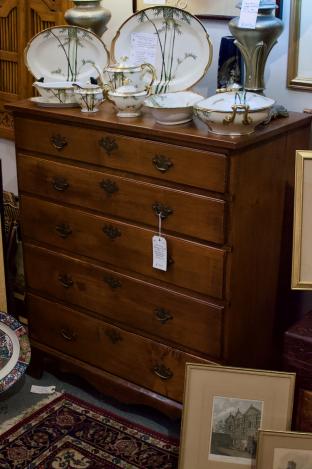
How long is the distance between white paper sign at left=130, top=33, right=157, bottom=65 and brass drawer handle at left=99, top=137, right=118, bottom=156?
40cm

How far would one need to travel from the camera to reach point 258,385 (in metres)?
2.13

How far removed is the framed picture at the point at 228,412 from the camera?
2121 millimetres

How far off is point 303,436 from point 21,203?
1300 millimetres

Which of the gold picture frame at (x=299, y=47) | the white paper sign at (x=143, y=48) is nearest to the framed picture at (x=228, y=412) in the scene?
the gold picture frame at (x=299, y=47)

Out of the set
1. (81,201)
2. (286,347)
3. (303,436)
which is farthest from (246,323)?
(81,201)

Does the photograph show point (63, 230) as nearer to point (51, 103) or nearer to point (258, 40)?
point (51, 103)

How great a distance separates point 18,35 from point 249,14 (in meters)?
1.28

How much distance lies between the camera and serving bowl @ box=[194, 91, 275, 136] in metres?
2.03

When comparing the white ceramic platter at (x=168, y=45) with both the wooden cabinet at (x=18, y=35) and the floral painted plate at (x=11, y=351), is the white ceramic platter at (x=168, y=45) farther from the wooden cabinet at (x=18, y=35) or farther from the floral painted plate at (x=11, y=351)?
the floral painted plate at (x=11, y=351)

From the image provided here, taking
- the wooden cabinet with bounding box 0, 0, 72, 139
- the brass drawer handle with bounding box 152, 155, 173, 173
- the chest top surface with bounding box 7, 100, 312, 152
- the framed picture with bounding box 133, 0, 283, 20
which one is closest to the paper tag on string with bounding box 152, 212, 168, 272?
the brass drawer handle with bounding box 152, 155, 173, 173

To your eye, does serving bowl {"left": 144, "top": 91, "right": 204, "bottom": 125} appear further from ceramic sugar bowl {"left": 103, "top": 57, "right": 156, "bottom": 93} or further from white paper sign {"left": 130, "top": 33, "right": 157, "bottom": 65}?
white paper sign {"left": 130, "top": 33, "right": 157, "bottom": 65}

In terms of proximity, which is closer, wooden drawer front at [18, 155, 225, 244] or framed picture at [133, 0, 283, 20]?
wooden drawer front at [18, 155, 225, 244]

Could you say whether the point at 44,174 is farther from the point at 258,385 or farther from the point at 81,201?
the point at 258,385

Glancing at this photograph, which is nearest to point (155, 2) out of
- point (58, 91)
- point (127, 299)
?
point (58, 91)
